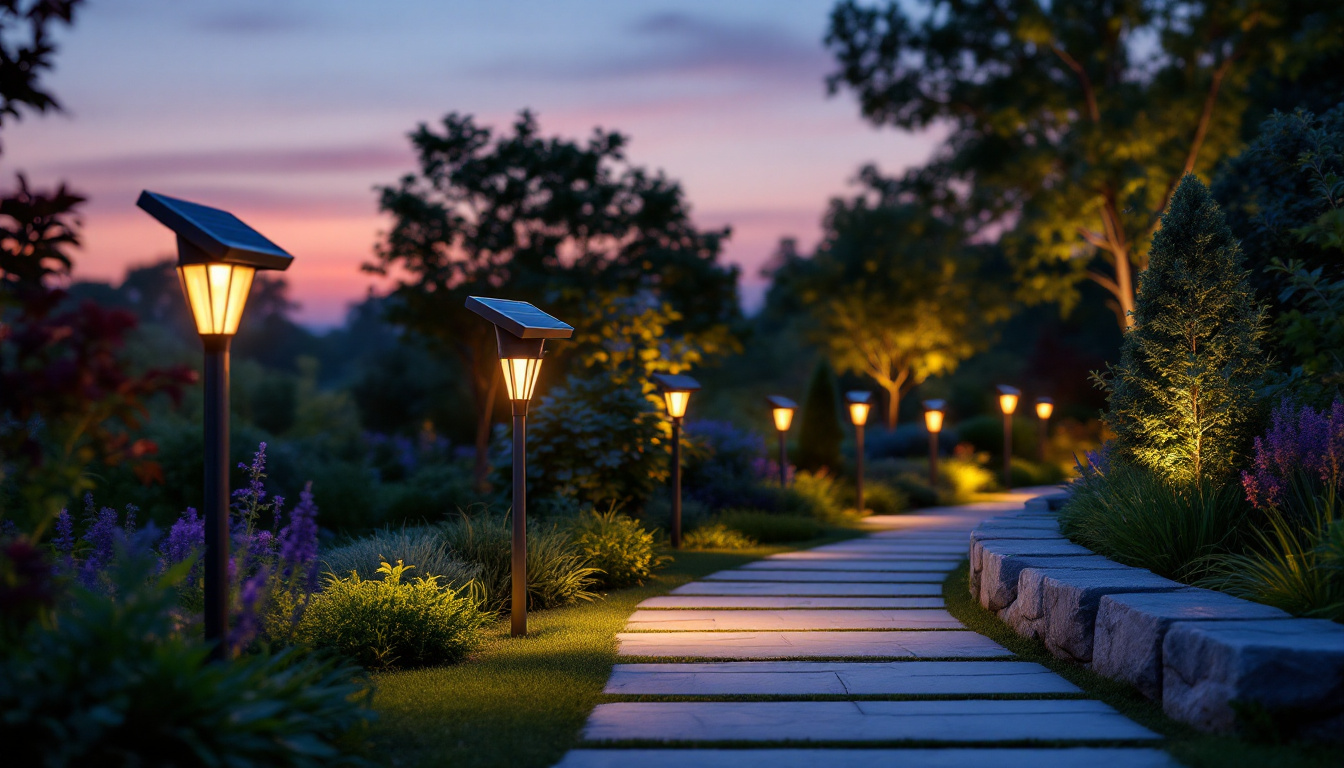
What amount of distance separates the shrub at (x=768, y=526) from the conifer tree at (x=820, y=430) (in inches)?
223

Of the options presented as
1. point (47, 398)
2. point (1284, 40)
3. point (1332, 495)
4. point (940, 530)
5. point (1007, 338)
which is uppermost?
point (1284, 40)

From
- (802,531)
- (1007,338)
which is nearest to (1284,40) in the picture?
(802,531)

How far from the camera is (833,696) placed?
4.77 meters

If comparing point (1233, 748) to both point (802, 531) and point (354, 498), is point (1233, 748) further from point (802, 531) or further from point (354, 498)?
point (354, 498)

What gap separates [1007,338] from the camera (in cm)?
5006

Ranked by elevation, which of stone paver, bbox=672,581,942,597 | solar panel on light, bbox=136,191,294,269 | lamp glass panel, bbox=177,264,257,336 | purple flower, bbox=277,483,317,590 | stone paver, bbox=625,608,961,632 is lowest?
stone paver, bbox=672,581,942,597

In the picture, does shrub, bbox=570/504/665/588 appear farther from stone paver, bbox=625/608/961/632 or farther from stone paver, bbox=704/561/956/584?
stone paver, bbox=625/608/961/632

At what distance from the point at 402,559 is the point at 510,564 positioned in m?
1.08

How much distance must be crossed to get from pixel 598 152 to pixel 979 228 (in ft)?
36.3

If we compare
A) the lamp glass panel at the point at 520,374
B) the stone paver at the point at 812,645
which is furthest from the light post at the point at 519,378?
the stone paver at the point at 812,645

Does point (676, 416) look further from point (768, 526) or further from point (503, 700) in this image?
point (503, 700)

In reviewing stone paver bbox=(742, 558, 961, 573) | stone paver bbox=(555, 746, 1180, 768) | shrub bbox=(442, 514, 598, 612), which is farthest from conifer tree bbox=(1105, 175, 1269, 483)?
shrub bbox=(442, 514, 598, 612)

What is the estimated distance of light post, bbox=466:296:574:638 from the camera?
20.0 feet

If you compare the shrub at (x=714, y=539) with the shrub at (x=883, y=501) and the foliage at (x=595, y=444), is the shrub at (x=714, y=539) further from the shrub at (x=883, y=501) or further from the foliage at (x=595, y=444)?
the shrub at (x=883, y=501)
